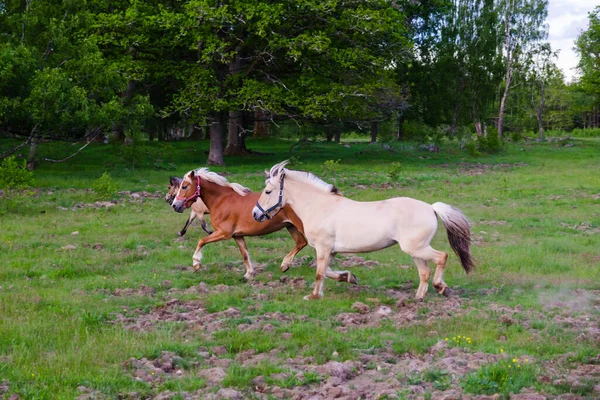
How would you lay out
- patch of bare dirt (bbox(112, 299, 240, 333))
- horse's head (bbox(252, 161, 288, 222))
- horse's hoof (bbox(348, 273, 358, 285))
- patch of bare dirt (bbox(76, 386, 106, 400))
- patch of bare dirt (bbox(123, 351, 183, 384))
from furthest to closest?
horse's head (bbox(252, 161, 288, 222)) < horse's hoof (bbox(348, 273, 358, 285)) < patch of bare dirt (bbox(112, 299, 240, 333)) < patch of bare dirt (bbox(123, 351, 183, 384)) < patch of bare dirt (bbox(76, 386, 106, 400))

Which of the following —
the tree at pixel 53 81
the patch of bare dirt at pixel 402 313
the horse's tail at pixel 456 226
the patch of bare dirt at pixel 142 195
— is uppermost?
the tree at pixel 53 81

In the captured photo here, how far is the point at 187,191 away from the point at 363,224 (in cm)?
391

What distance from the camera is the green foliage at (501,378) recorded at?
237 inches

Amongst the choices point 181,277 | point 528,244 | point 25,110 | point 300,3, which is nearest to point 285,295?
point 181,277

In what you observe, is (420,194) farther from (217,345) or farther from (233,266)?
(217,345)

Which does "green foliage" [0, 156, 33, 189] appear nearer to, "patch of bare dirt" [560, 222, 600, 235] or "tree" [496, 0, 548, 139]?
"patch of bare dirt" [560, 222, 600, 235]

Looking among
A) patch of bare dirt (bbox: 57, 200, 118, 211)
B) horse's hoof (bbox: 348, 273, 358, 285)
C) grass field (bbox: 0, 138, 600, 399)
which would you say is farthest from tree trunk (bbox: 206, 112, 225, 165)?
horse's hoof (bbox: 348, 273, 358, 285)

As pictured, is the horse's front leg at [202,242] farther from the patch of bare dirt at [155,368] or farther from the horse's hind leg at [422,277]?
the patch of bare dirt at [155,368]

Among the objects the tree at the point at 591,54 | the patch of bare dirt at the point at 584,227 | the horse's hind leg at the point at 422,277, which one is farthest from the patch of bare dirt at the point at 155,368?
the tree at the point at 591,54

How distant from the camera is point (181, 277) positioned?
11078mm

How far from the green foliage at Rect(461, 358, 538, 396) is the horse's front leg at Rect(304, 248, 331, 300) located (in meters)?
3.62

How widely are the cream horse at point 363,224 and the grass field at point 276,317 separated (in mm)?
531

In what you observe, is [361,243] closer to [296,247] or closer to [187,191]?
[296,247]

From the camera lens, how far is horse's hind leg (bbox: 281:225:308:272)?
11.4 meters
